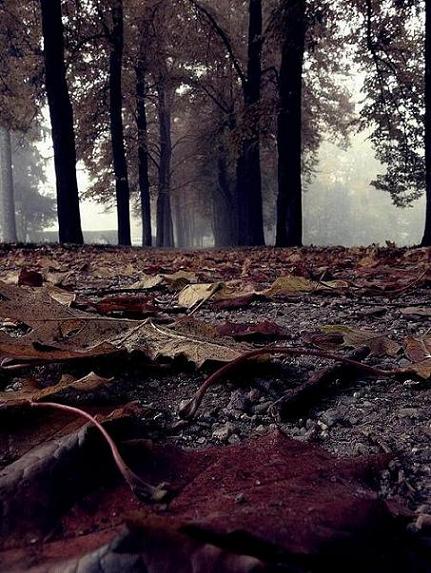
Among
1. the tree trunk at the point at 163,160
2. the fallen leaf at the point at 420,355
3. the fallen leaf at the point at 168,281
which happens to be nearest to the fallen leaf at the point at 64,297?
the fallen leaf at the point at 168,281

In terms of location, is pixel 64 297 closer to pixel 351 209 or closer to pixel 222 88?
pixel 222 88

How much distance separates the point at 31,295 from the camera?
140 centimetres

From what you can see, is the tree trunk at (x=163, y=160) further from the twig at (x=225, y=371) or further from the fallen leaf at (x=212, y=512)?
the fallen leaf at (x=212, y=512)

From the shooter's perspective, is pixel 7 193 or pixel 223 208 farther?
pixel 7 193

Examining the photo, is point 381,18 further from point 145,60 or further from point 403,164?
point 145,60

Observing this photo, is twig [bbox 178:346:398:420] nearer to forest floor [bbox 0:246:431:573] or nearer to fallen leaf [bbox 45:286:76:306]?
forest floor [bbox 0:246:431:573]

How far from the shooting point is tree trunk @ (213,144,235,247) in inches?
971

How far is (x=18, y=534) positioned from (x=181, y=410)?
47cm

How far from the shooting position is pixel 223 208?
28266 millimetres

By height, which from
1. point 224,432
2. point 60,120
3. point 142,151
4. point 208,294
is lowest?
point 224,432

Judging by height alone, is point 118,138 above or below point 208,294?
above

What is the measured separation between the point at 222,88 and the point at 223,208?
325 inches

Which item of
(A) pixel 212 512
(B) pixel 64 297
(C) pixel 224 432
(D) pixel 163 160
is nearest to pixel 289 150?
(B) pixel 64 297

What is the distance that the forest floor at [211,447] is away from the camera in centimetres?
43
